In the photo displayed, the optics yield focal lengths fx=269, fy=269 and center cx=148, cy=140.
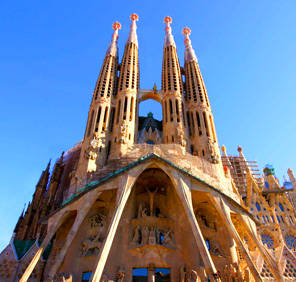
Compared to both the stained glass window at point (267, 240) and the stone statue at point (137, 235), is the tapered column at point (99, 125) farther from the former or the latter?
the stained glass window at point (267, 240)

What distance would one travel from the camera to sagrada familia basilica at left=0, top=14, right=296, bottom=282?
16.4 m

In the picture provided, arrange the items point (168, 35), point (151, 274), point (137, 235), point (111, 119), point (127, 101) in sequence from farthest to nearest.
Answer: point (168, 35) < point (127, 101) < point (111, 119) < point (137, 235) < point (151, 274)

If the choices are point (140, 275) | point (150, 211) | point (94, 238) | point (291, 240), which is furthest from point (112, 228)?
point (291, 240)

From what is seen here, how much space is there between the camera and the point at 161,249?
56.2ft

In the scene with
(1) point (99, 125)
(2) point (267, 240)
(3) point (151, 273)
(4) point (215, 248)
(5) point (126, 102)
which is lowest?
(3) point (151, 273)

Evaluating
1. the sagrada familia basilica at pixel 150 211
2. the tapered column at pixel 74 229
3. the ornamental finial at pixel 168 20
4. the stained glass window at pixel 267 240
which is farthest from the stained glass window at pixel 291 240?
the ornamental finial at pixel 168 20

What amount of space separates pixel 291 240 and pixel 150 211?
1472 centimetres

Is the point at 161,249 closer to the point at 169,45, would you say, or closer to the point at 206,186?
the point at 206,186

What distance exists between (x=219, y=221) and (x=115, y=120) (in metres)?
13.3

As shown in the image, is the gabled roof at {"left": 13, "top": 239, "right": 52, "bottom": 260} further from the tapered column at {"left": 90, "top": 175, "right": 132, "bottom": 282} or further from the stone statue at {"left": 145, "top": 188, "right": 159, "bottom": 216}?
the stone statue at {"left": 145, "top": 188, "right": 159, "bottom": 216}

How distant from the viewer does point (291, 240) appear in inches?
973

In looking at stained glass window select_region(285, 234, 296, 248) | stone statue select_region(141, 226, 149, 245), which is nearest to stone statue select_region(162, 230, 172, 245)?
stone statue select_region(141, 226, 149, 245)

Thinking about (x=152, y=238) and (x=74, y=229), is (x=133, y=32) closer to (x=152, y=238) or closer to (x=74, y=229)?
(x=74, y=229)

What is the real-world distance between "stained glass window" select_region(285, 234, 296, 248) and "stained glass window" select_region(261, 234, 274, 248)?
184cm
